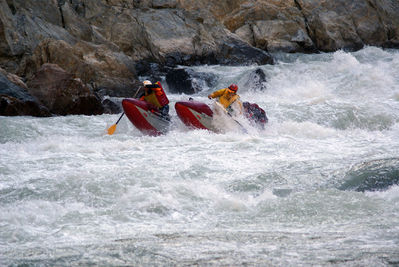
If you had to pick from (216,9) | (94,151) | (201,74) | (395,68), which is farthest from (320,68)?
(94,151)

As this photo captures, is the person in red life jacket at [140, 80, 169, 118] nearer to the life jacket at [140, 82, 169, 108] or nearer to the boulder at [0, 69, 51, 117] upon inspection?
the life jacket at [140, 82, 169, 108]

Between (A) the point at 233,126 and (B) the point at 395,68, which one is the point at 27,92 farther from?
(B) the point at 395,68

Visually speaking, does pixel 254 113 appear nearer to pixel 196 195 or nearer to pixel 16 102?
pixel 196 195

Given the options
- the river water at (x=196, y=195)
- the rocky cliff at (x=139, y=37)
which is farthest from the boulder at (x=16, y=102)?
the river water at (x=196, y=195)

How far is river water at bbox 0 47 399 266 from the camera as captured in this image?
3.84 m

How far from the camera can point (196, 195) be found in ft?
17.9

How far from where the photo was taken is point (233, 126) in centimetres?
943

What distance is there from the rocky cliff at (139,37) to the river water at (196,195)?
1.09 m

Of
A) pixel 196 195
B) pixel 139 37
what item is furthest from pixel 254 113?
pixel 139 37

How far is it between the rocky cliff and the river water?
1.09 metres

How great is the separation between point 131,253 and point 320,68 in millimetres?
14331

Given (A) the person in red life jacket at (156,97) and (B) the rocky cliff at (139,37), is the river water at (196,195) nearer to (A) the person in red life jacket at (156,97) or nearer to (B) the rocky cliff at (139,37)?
(A) the person in red life jacket at (156,97)

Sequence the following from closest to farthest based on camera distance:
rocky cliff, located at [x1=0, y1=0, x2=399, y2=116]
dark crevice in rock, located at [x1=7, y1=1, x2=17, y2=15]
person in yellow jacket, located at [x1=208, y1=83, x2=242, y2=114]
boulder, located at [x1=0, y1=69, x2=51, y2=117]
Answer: person in yellow jacket, located at [x1=208, y1=83, x2=242, y2=114] < boulder, located at [x1=0, y1=69, x2=51, y2=117] < rocky cliff, located at [x1=0, y1=0, x2=399, y2=116] < dark crevice in rock, located at [x1=7, y1=1, x2=17, y2=15]

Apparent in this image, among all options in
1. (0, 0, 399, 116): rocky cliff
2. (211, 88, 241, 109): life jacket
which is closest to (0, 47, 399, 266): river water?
(211, 88, 241, 109): life jacket
